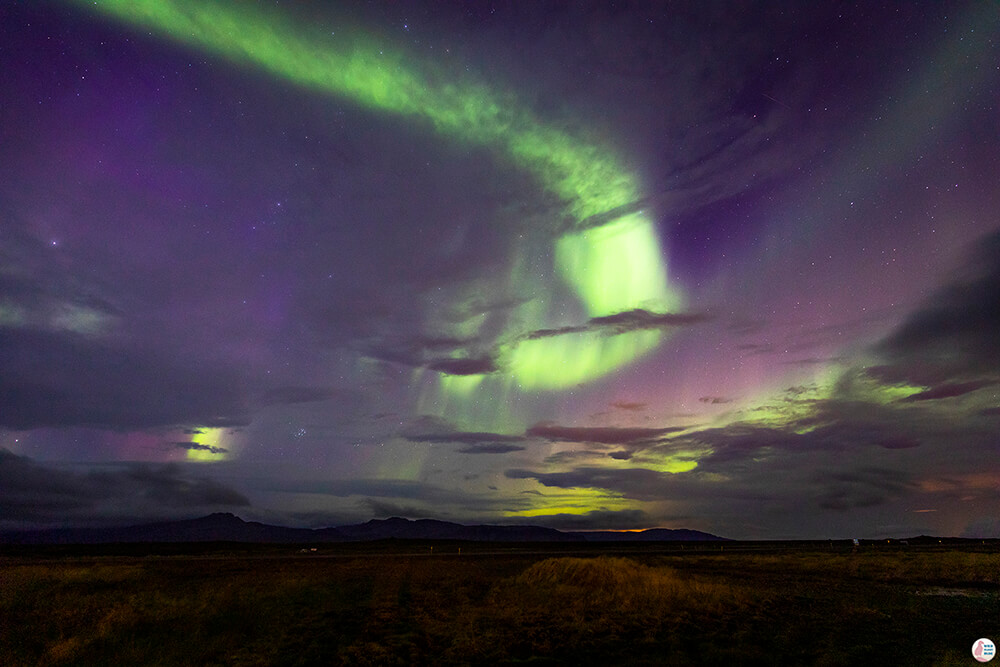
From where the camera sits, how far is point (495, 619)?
3058 centimetres

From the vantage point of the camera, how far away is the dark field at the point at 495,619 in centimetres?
2297

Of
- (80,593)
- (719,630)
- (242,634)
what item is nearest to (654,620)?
(719,630)

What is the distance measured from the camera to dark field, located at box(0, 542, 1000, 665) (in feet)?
75.4

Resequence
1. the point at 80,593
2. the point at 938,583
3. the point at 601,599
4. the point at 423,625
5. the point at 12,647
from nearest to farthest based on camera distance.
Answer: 1. the point at 12,647
2. the point at 423,625
3. the point at 601,599
4. the point at 80,593
5. the point at 938,583

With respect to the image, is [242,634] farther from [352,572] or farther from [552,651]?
[352,572]

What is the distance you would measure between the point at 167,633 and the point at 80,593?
64.9 ft

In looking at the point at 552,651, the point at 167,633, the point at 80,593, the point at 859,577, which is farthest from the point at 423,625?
the point at 859,577

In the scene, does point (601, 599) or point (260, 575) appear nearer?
point (601, 599)

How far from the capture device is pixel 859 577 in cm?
5459

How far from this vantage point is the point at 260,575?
2108 inches

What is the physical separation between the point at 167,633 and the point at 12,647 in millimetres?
6024

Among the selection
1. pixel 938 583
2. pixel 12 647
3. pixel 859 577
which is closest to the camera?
pixel 12 647

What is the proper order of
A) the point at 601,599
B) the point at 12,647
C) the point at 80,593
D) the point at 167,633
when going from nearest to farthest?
1. the point at 12,647
2. the point at 167,633
3. the point at 601,599
4. the point at 80,593

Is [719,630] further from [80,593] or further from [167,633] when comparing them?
[80,593]
